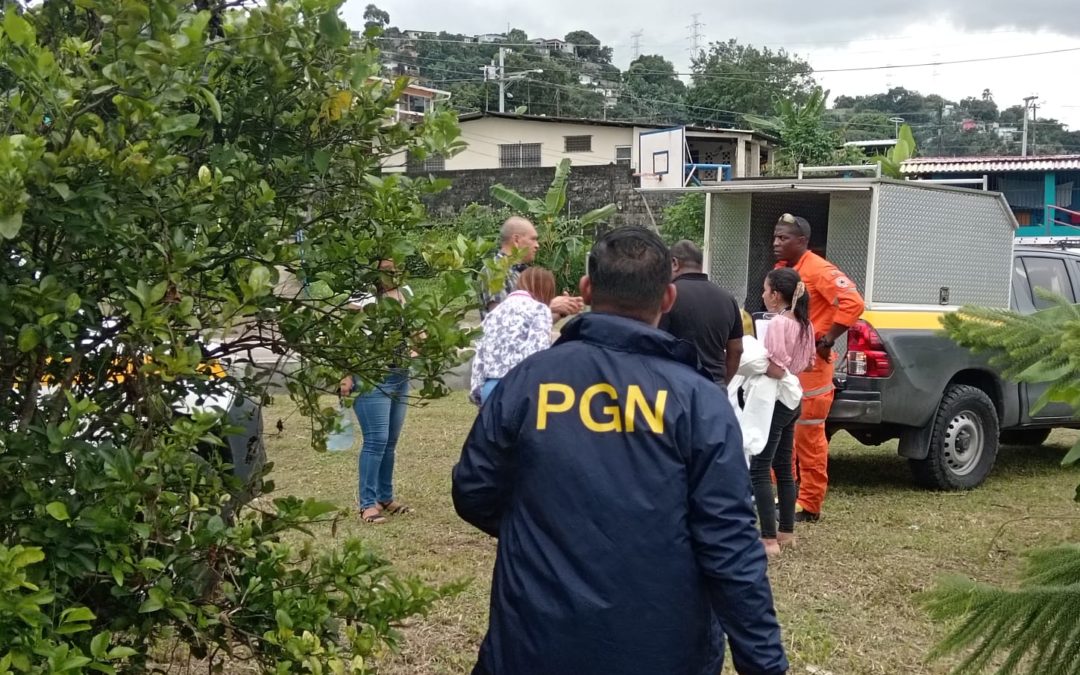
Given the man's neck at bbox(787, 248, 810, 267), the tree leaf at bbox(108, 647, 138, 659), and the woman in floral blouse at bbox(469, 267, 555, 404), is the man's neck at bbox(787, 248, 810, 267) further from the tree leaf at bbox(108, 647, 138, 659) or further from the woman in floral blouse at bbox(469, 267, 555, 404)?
the tree leaf at bbox(108, 647, 138, 659)

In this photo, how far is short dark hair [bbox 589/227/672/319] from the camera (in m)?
2.78

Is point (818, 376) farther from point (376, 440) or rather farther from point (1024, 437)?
point (1024, 437)

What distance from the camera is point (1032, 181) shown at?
3619 cm

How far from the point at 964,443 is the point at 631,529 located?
683 cm

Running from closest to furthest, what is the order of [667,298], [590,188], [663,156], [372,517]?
[667,298] → [372,517] → [590,188] → [663,156]

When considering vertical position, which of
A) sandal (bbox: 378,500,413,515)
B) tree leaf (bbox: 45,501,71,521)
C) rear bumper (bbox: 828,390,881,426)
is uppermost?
tree leaf (bbox: 45,501,71,521)

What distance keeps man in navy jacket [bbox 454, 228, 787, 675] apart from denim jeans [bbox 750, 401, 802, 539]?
3.82m

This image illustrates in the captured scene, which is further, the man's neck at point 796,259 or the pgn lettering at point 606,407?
the man's neck at point 796,259

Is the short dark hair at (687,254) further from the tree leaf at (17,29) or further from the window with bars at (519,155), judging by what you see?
the window with bars at (519,155)

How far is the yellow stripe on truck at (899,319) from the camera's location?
8.12 m

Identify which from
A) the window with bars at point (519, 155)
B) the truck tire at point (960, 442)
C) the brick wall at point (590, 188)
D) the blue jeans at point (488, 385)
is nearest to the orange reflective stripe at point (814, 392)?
the truck tire at point (960, 442)

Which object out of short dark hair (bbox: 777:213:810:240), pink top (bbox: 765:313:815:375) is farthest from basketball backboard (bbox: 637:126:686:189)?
pink top (bbox: 765:313:815:375)

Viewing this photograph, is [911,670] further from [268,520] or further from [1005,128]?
[1005,128]

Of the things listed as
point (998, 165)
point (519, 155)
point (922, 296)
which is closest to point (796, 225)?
point (922, 296)
